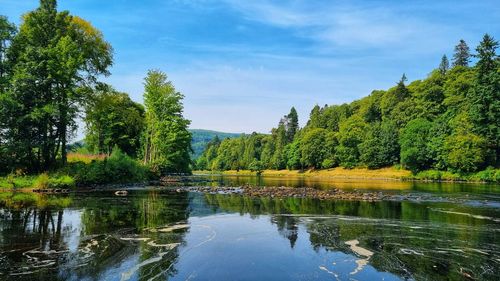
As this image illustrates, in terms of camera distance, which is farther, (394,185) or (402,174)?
(402,174)

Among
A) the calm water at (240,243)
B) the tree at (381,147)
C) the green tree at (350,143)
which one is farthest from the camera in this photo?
the green tree at (350,143)

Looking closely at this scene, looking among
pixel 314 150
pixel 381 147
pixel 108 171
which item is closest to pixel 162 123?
pixel 108 171

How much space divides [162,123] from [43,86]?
97.0ft

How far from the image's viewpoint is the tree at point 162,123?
212 ft

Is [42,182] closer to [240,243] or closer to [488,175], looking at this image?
[240,243]

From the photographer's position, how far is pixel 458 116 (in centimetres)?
8006

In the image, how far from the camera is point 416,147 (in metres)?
87.6

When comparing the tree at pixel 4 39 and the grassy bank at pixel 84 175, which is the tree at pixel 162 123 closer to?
the grassy bank at pixel 84 175

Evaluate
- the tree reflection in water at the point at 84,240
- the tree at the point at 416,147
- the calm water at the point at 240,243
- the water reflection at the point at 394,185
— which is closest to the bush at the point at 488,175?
the water reflection at the point at 394,185

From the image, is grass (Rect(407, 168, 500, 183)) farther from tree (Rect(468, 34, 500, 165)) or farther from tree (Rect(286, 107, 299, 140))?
tree (Rect(286, 107, 299, 140))

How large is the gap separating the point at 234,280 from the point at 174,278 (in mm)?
1627

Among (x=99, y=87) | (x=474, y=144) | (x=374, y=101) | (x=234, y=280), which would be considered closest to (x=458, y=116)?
(x=474, y=144)

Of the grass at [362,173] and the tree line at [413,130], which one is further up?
the tree line at [413,130]

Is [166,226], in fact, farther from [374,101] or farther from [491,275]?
[374,101]
